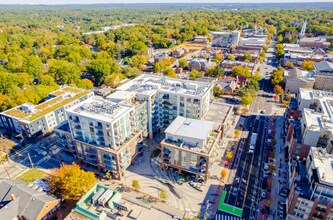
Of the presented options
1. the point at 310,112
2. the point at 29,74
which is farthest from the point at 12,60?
the point at 310,112

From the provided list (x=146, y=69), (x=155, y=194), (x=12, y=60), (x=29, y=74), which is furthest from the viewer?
(x=146, y=69)

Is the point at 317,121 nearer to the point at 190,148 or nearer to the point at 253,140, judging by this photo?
the point at 253,140

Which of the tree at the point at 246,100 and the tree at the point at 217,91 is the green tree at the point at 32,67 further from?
the tree at the point at 246,100

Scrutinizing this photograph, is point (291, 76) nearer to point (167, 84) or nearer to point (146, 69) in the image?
point (167, 84)

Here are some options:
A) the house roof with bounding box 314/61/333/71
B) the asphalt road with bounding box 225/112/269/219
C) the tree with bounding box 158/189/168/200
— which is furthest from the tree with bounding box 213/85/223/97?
the tree with bounding box 158/189/168/200

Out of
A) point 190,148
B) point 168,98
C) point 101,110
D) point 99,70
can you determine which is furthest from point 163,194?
point 99,70

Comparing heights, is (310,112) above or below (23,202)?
above

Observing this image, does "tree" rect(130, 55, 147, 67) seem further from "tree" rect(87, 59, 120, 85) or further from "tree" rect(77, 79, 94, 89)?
"tree" rect(77, 79, 94, 89)
